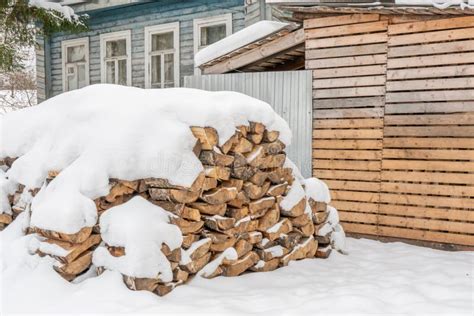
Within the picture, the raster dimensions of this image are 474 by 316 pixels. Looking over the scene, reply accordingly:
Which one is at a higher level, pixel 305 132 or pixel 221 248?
Answer: pixel 305 132

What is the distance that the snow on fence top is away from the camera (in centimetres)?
341

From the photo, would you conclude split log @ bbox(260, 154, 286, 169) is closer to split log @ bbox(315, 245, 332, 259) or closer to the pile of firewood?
the pile of firewood

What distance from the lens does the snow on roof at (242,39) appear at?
674 centimetres

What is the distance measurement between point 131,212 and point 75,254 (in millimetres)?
507

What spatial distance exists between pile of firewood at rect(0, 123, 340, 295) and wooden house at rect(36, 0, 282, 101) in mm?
5207

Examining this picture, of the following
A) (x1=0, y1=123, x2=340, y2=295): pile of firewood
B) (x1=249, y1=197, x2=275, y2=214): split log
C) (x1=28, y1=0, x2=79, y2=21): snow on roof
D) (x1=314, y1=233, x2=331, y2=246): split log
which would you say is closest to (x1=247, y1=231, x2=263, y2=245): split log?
(x1=0, y1=123, x2=340, y2=295): pile of firewood

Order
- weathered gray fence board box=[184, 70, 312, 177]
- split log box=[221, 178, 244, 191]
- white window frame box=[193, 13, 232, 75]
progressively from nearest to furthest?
split log box=[221, 178, 244, 191], weathered gray fence board box=[184, 70, 312, 177], white window frame box=[193, 13, 232, 75]

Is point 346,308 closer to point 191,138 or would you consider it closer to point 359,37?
point 191,138

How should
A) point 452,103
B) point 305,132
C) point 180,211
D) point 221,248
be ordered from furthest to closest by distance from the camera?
point 305,132
point 452,103
point 221,248
point 180,211

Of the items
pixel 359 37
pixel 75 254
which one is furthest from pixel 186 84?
pixel 75 254

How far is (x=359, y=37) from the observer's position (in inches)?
241

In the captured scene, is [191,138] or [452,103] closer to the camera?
[191,138]

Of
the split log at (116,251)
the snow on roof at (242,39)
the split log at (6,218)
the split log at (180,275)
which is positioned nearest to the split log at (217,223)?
the split log at (180,275)

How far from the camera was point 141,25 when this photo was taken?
35.2 ft
